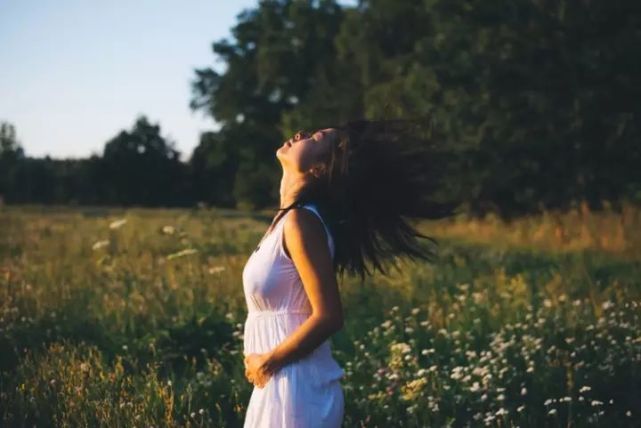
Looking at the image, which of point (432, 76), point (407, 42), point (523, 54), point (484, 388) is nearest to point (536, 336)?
point (484, 388)

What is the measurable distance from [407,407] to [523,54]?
21.3 m

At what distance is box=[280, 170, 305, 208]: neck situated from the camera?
338 cm

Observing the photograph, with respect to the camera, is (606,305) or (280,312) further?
(606,305)

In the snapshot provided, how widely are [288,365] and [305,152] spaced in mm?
769

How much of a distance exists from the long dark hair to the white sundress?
0.20m

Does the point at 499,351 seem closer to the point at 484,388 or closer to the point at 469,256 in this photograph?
the point at 484,388

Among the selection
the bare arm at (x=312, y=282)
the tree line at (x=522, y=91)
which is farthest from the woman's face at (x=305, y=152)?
the tree line at (x=522, y=91)

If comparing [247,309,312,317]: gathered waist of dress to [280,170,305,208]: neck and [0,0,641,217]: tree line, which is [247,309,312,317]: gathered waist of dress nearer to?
[280,170,305,208]: neck

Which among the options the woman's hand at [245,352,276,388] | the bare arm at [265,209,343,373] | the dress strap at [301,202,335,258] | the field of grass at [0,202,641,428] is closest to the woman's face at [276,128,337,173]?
the dress strap at [301,202,335,258]

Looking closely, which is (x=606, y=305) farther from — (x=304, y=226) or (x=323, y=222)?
(x=304, y=226)

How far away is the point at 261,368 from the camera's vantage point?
10.5 ft

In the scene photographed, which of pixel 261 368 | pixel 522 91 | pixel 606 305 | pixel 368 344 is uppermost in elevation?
pixel 522 91

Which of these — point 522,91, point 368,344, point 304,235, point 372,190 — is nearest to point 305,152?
point 372,190

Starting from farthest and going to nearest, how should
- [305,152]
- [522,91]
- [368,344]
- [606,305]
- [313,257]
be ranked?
1. [522,91]
2. [606,305]
3. [368,344]
4. [305,152]
5. [313,257]
